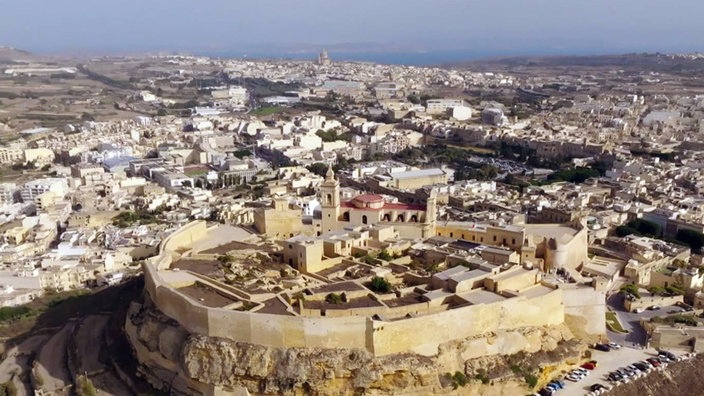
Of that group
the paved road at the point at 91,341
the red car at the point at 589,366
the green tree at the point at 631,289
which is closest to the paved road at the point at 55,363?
the paved road at the point at 91,341

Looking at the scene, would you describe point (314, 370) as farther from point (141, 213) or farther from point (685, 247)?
point (141, 213)

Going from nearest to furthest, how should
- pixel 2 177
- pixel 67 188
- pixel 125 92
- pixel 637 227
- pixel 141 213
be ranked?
pixel 637 227 → pixel 141 213 → pixel 67 188 → pixel 2 177 → pixel 125 92

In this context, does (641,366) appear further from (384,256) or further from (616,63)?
(616,63)

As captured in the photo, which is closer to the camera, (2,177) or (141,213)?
(141,213)

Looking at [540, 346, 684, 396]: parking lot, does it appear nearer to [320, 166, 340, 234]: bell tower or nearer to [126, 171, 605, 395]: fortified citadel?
[126, 171, 605, 395]: fortified citadel

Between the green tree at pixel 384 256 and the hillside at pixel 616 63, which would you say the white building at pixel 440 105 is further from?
the green tree at pixel 384 256

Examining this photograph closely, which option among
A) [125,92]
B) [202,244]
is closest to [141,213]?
[202,244]
